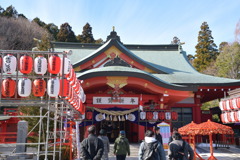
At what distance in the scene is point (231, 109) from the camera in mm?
11375

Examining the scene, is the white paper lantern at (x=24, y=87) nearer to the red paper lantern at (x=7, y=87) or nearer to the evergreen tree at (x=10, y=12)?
the red paper lantern at (x=7, y=87)

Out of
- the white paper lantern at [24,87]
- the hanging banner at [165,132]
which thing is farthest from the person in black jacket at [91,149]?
the hanging banner at [165,132]

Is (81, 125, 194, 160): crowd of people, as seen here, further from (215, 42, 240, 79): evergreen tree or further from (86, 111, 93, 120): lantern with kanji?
(215, 42, 240, 79): evergreen tree

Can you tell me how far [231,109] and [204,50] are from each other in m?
37.1

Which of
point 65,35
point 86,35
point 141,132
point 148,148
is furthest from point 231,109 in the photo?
point 86,35

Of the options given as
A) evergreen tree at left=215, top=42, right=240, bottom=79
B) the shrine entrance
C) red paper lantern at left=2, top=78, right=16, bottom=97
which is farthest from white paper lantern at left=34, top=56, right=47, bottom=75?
evergreen tree at left=215, top=42, right=240, bottom=79

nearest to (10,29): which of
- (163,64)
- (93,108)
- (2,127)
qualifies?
(2,127)

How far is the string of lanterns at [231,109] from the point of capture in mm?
10653

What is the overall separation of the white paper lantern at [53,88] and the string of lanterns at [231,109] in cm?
809

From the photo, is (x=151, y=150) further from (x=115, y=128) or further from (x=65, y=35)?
(x=65, y=35)

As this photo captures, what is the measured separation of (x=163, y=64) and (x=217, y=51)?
31506 millimetres

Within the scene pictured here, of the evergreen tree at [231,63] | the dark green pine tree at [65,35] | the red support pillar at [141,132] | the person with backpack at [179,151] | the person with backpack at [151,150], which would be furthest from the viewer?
the dark green pine tree at [65,35]

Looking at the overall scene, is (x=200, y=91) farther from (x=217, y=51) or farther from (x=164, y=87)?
(x=217, y=51)

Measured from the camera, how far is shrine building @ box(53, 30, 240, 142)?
514 inches
